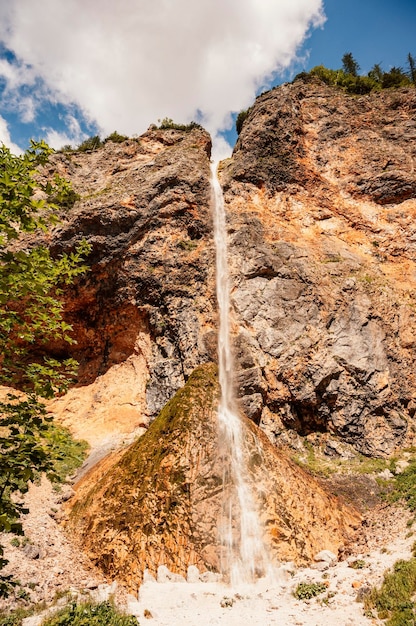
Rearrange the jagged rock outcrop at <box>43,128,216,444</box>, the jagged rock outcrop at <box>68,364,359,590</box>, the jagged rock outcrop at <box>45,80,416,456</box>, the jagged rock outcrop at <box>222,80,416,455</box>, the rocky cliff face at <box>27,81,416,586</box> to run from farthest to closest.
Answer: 1. the jagged rock outcrop at <box>43,128,216,444</box>
2. the jagged rock outcrop at <box>45,80,416,456</box>
3. the jagged rock outcrop at <box>222,80,416,455</box>
4. the rocky cliff face at <box>27,81,416,586</box>
5. the jagged rock outcrop at <box>68,364,359,590</box>

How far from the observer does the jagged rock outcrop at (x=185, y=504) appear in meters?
11.6

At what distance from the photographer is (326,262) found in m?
23.7

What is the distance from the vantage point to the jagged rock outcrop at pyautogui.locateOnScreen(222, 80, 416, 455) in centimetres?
1941

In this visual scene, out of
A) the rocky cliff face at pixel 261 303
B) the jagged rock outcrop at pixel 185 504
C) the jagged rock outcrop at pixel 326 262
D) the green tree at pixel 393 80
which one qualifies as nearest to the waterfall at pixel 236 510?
the jagged rock outcrop at pixel 185 504

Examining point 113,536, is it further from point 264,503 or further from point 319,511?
point 319,511

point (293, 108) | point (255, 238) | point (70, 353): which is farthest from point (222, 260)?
point (293, 108)

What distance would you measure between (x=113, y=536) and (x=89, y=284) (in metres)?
→ 16.5

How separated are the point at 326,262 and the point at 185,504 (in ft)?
55.0

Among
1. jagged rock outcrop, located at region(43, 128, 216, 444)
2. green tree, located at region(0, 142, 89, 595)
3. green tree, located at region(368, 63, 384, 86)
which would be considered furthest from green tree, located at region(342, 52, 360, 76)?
green tree, located at region(0, 142, 89, 595)

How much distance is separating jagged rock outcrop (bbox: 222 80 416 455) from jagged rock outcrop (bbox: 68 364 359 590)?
4.60 meters

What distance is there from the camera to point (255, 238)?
984 inches

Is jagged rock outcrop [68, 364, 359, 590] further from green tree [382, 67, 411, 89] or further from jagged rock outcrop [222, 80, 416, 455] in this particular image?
green tree [382, 67, 411, 89]

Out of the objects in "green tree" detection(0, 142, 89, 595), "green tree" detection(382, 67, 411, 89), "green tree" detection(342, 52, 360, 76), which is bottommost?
"green tree" detection(0, 142, 89, 595)

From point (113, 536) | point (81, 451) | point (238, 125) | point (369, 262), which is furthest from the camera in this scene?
point (238, 125)
